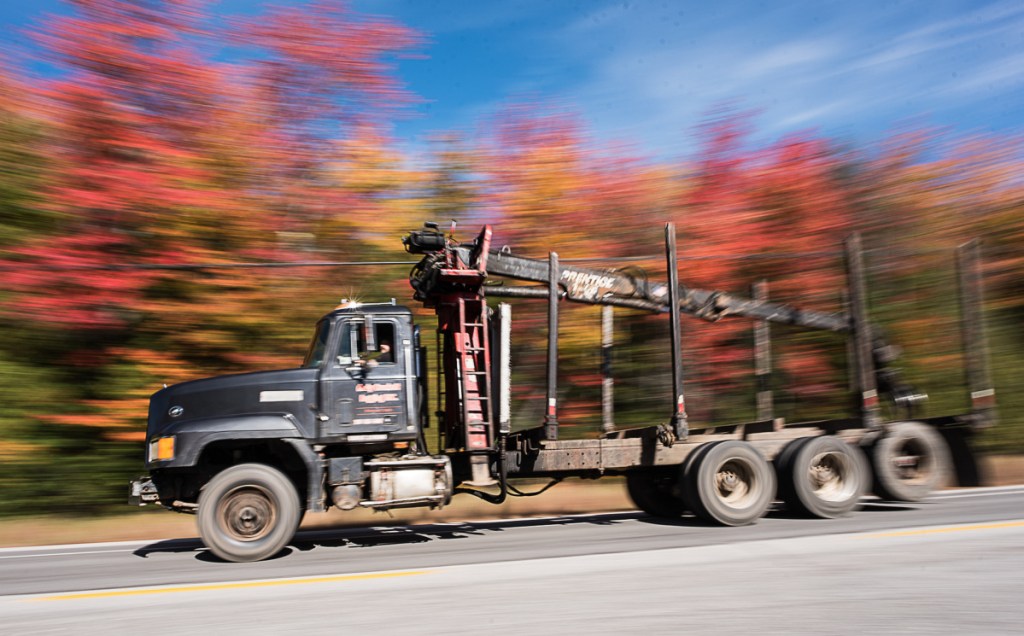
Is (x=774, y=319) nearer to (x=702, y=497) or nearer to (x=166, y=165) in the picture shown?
(x=702, y=497)

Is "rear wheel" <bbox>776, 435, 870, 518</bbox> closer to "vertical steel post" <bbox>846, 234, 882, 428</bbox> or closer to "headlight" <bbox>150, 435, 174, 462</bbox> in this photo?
"vertical steel post" <bbox>846, 234, 882, 428</bbox>

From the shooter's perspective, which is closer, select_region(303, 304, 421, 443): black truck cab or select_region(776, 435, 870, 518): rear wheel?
select_region(303, 304, 421, 443): black truck cab

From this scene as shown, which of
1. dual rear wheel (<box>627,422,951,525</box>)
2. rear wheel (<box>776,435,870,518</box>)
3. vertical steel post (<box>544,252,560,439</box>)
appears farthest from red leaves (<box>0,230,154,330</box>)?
rear wheel (<box>776,435,870,518</box>)

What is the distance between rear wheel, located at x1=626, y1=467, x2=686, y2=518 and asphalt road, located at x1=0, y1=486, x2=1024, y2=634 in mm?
1107

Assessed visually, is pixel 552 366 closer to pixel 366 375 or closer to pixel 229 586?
pixel 366 375

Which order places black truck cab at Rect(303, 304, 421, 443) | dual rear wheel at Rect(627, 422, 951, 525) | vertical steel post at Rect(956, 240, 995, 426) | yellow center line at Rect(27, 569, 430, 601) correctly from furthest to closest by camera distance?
vertical steel post at Rect(956, 240, 995, 426) < dual rear wheel at Rect(627, 422, 951, 525) < black truck cab at Rect(303, 304, 421, 443) < yellow center line at Rect(27, 569, 430, 601)

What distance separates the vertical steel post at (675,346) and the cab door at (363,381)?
3.56m

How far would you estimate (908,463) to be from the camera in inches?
439

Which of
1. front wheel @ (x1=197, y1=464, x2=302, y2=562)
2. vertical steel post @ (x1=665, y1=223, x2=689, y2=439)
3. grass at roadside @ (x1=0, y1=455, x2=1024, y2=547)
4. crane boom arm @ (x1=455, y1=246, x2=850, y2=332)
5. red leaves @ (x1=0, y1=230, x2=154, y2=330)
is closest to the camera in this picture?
front wheel @ (x1=197, y1=464, x2=302, y2=562)

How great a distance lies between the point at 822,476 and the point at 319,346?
6.76 meters

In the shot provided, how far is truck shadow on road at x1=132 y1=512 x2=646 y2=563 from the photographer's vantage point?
9602 millimetres

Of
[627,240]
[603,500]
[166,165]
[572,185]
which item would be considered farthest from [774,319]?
[166,165]

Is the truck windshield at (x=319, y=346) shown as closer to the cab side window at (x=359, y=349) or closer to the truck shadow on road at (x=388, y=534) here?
the cab side window at (x=359, y=349)

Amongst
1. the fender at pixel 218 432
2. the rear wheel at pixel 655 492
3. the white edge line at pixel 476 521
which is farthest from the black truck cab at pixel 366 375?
the rear wheel at pixel 655 492
